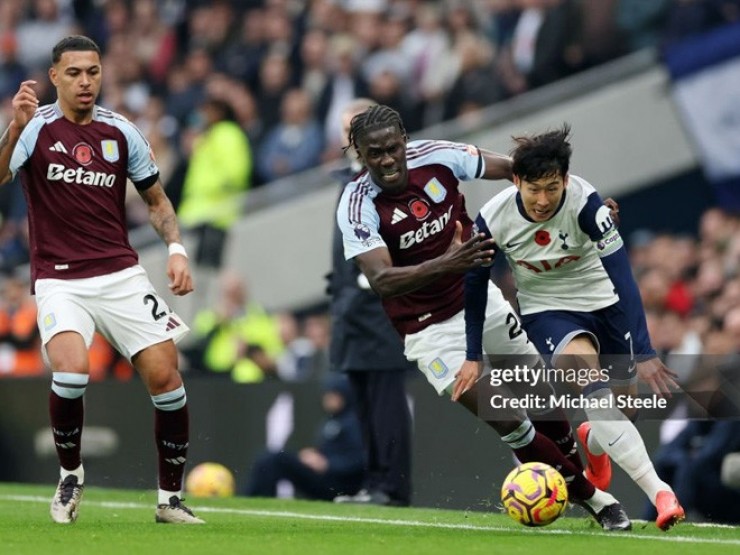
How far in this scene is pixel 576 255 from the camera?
336 inches

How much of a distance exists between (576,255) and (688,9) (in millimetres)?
6519

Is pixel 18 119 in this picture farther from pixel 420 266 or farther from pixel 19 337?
pixel 19 337

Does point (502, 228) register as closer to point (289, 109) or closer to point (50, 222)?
point (50, 222)

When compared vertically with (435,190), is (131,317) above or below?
below

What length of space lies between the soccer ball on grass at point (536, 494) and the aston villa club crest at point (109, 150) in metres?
2.58

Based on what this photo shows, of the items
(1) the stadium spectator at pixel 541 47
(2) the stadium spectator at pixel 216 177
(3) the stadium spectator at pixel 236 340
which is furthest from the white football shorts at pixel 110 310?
(2) the stadium spectator at pixel 216 177

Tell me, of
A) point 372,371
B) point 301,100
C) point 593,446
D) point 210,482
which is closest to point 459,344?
point 593,446

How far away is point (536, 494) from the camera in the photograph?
8.09 metres

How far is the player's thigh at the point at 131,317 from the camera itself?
8.51 meters

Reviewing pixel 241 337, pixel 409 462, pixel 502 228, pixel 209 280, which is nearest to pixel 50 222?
pixel 502 228

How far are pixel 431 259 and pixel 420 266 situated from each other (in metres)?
0.40

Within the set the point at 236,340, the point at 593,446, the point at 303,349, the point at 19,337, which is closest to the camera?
the point at 593,446

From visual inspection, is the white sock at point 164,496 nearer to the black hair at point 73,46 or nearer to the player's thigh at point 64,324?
the player's thigh at point 64,324

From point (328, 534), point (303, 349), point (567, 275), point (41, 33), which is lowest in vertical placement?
point (328, 534)
